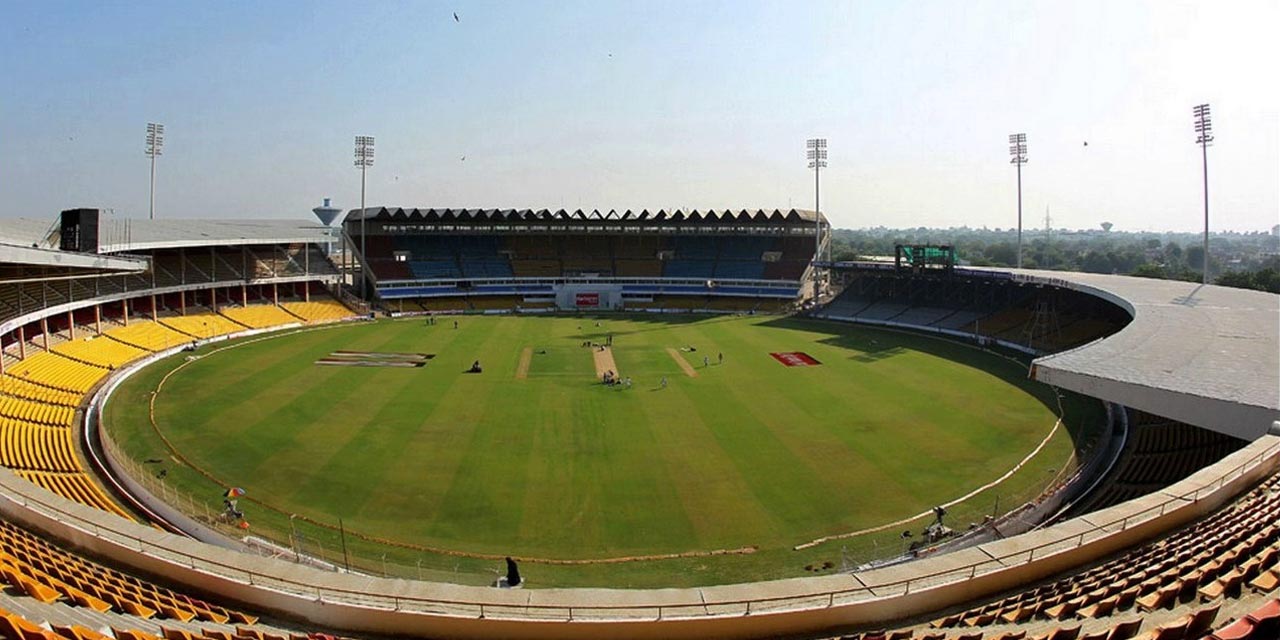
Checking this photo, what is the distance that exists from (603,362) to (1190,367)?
29.1 metres

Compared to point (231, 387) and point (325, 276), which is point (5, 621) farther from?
point (325, 276)

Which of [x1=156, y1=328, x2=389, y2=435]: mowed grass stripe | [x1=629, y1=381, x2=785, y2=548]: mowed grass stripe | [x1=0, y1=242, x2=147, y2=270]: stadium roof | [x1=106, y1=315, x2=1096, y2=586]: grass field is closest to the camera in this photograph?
[x1=106, y1=315, x2=1096, y2=586]: grass field

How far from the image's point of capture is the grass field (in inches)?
779

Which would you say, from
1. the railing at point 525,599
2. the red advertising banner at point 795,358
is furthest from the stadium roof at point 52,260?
the red advertising banner at point 795,358

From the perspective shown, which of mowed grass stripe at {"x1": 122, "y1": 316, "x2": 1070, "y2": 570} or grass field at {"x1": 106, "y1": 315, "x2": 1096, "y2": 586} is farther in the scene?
mowed grass stripe at {"x1": 122, "y1": 316, "x2": 1070, "y2": 570}

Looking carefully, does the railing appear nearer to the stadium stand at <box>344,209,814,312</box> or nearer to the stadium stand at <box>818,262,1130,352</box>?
the stadium stand at <box>818,262,1130,352</box>

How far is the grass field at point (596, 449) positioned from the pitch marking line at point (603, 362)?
A: 30.6 inches

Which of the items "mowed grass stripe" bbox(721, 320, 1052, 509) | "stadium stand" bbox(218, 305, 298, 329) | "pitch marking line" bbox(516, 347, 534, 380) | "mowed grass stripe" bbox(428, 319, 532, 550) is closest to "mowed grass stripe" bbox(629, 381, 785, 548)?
"mowed grass stripe" bbox(721, 320, 1052, 509)

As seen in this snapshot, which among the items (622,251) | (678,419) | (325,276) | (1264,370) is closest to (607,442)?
(678,419)

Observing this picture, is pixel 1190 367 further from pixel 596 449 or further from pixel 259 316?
pixel 259 316

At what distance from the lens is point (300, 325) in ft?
197

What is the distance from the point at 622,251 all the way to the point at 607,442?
56869mm

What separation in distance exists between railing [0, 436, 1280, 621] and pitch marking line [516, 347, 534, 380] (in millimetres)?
27688

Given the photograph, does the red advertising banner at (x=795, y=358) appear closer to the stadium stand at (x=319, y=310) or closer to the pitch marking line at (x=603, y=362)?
the pitch marking line at (x=603, y=362)
